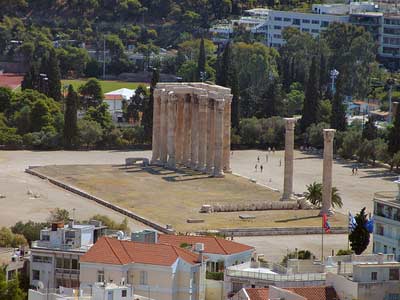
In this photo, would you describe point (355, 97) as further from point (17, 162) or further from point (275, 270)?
point (275, 270)

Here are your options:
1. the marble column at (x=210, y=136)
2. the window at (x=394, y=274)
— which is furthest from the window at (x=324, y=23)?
the window at (x=394, y=274)

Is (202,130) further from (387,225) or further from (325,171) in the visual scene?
(387,225)

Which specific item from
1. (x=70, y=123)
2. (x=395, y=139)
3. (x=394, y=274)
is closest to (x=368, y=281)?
(x=394, y=274)

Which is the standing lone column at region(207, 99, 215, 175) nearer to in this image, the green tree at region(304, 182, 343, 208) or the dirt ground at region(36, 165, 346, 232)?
the dirt ground at region(36, 165, 346, 232)

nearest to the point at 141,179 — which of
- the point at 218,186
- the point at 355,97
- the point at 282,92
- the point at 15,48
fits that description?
the point at 218,186

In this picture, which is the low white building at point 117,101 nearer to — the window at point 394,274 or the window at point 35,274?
the window at point 35,274

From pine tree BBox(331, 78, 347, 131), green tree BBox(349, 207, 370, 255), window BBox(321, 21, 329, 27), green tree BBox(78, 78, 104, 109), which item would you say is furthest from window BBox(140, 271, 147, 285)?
window BBox(321, 21, 329, 27)
